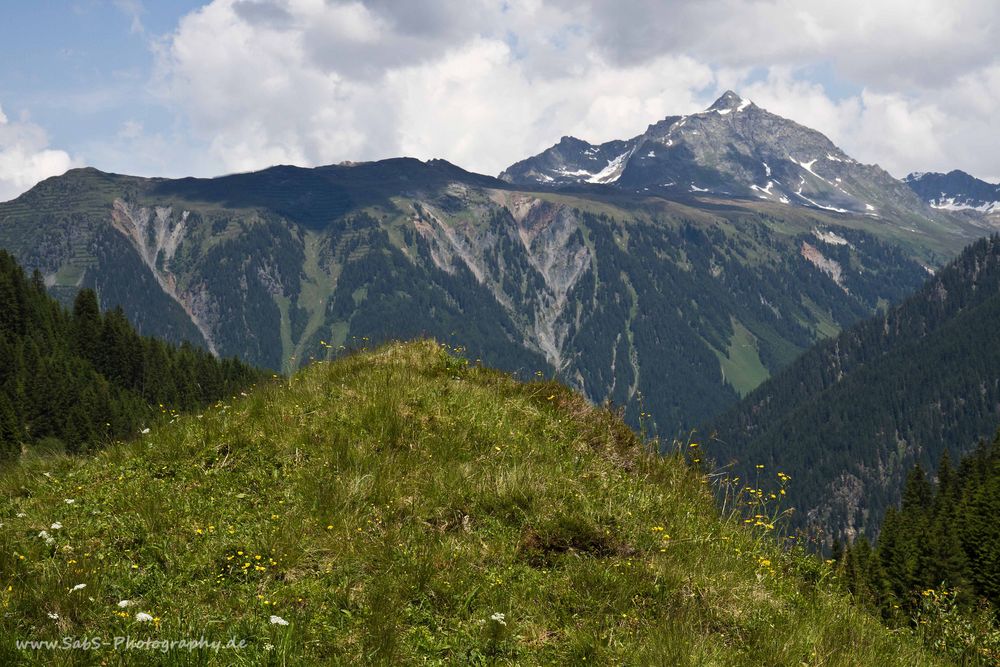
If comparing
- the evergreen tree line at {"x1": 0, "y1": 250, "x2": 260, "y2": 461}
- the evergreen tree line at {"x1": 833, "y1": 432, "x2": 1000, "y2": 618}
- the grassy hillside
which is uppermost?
the grassy hillside

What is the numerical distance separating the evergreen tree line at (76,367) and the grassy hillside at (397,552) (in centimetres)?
10733

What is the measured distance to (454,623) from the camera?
21.4 feet

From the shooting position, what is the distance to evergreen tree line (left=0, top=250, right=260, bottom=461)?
117m

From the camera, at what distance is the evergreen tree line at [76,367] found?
383 ft

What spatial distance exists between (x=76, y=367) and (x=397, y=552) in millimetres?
146688

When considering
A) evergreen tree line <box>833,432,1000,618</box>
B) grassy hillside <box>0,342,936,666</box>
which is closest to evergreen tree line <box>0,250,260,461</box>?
evergreen tree line <box>833,432,1000,618</box>

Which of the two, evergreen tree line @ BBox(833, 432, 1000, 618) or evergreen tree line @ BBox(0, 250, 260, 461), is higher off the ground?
evergreen tree line @ BBox(0, 250, 260, 461)

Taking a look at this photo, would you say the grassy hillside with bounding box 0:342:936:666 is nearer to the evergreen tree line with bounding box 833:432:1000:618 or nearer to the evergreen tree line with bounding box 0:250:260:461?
the evergreen tree line with bounding box 833:432:1000:618

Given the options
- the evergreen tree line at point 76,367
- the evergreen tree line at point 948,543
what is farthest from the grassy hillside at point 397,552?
the evergreen tree line at point 76,367

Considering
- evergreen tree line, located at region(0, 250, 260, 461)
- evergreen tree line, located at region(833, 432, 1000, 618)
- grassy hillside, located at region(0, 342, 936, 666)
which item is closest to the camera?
grassy hillside, located at region(0, 342, 936, 666)

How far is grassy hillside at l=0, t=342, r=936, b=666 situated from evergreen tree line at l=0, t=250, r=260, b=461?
107 metres

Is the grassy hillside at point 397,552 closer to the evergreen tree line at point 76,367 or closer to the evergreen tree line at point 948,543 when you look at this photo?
the evergreen tree line at point 948,543

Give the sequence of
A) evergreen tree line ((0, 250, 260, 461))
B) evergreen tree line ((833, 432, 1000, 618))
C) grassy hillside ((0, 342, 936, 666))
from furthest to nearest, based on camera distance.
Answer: evergreen tree line ((0, 250, 260, 461))
evergreen tree line ((833, 432, 1000, 618))
grassy hillside ((0, 342, 936, 666))

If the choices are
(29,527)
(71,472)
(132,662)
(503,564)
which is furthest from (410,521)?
(71,472)
